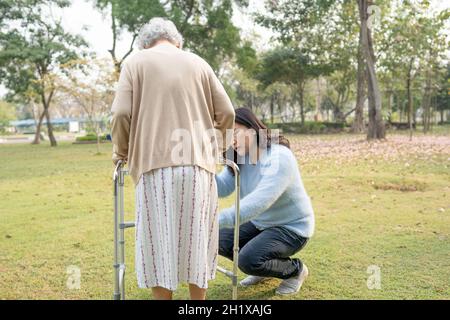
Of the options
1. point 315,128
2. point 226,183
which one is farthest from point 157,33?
point 315,128

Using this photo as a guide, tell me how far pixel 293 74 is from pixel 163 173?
1052 inches

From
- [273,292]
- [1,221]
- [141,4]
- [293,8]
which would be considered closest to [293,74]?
[293,8]

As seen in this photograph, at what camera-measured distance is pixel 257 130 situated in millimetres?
2859

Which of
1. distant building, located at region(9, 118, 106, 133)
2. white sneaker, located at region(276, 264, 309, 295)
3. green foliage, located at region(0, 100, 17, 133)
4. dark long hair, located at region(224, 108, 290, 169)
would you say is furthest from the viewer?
distant building, located at region(9, 118, 106, 133)

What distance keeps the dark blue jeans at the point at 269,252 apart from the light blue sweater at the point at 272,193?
0.20 feet

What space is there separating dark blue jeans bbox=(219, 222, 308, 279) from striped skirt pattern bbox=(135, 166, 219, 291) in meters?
0.59

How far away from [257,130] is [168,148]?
745 mm

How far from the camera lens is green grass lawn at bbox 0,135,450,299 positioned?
10.7 ft

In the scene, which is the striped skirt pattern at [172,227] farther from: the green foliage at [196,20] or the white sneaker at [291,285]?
the green foliage at [196,20]

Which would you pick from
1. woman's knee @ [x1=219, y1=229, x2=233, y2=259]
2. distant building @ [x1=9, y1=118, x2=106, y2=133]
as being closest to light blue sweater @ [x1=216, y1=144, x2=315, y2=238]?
woman's knee @ [x1=219, y1=229, x2=233, y2=259]

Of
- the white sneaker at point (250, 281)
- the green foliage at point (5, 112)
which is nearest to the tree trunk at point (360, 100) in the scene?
the white sneaker at point (250, 281)

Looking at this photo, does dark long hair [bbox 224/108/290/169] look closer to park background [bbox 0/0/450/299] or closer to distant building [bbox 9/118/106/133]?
park background [bbox 0/0/450/299]
